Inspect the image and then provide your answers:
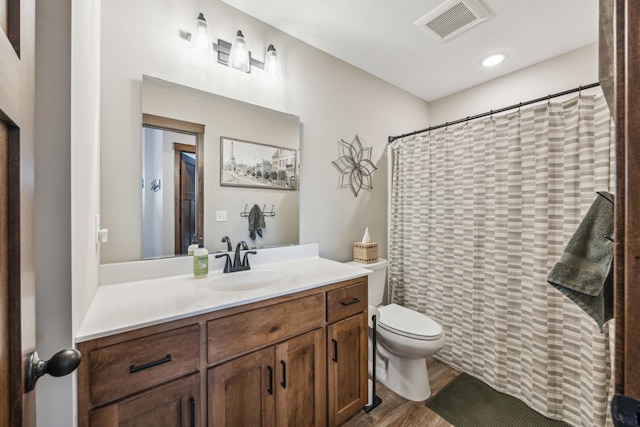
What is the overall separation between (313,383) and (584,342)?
4.90 feet

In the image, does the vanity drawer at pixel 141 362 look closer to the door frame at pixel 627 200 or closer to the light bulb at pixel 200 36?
the door frame at pixel 627 200

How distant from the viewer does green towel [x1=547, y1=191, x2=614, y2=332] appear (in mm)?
540

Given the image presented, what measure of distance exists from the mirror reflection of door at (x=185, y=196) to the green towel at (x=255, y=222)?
0.34 metres

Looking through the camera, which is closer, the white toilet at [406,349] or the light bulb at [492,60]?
the white toilet at [406,349]


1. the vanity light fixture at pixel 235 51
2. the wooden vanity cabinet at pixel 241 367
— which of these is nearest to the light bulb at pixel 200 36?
the vanity light fixture at pixel 235 51

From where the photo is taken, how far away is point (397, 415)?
156cm

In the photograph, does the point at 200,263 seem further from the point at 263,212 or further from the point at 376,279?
the point at 376,279

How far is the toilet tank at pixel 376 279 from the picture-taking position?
6.71ft

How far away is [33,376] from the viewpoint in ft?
1.45

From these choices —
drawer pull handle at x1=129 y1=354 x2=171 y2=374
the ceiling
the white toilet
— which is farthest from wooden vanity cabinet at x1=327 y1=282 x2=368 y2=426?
the ceiling

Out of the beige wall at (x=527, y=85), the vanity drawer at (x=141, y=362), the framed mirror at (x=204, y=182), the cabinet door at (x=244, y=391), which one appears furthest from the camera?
the beige wall at (x=527, y=85)

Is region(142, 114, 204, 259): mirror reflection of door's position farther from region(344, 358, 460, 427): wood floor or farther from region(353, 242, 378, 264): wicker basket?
region(344, 358, 460, 427): wood floor

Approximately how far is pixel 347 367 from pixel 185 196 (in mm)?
1310

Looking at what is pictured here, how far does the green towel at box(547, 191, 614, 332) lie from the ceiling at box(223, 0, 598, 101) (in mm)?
1561
